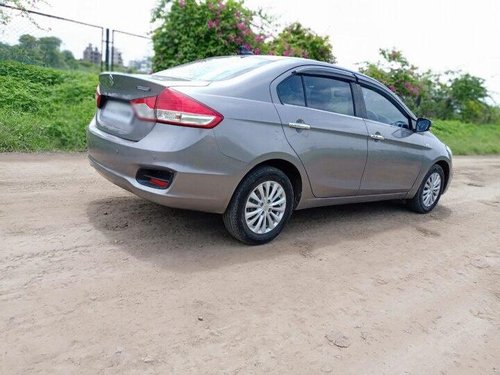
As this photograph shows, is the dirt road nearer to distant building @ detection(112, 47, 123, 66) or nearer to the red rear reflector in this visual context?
the red rear reflector

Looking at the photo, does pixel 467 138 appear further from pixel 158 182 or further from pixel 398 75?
pixel 158 182

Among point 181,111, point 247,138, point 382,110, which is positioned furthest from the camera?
point 382,110

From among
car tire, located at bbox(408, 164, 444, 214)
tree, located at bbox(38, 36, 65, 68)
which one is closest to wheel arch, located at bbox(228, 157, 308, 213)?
car tire, located at bbox(408, 164, 444, 214)

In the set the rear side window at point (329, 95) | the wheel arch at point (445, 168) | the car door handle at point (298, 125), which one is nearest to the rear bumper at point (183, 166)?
the car door handle at point (298, 125)

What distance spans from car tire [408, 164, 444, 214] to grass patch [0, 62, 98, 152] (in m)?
5.16

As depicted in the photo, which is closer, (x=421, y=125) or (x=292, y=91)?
(x=292, y=91)

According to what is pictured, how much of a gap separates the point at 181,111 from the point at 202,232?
1.24 metres

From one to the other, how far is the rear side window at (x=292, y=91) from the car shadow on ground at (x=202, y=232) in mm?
1271

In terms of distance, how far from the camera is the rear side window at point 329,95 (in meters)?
4.25

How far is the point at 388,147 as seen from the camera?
196 inches

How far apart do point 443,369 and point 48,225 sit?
320 cm

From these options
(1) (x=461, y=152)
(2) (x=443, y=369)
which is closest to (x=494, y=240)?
(2) (x=443, y=369)

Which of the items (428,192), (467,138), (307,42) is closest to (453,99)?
(467,138)

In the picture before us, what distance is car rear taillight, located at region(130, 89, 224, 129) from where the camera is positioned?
133 inches
